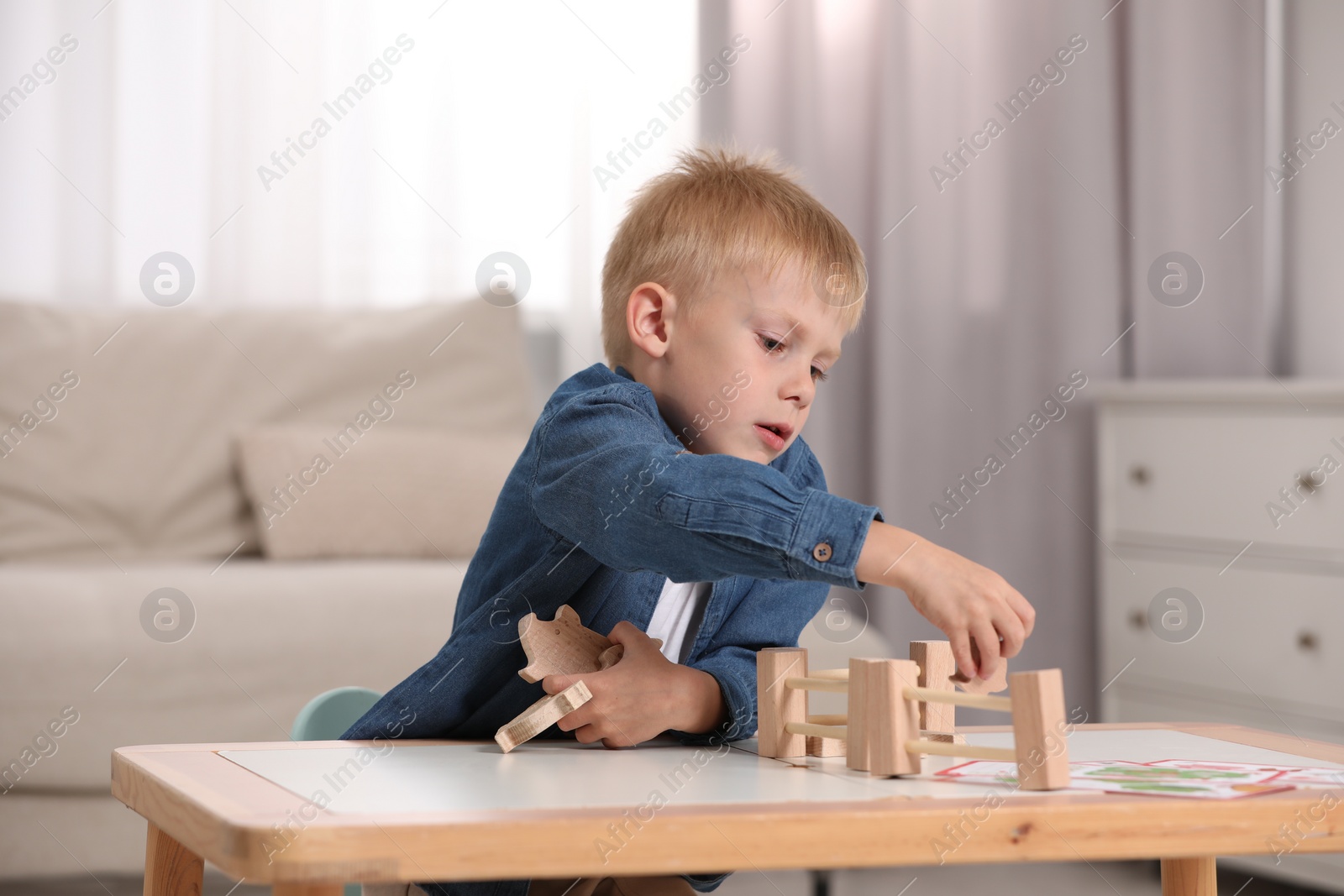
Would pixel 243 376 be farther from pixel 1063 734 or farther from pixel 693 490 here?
pixel 1063 734

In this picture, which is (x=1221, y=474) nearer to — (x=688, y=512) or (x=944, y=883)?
(x=944, y=883)

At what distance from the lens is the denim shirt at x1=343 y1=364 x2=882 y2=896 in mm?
645

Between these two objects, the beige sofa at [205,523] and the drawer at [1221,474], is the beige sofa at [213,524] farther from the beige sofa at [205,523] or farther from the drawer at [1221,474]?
the drawer at [1221,474]

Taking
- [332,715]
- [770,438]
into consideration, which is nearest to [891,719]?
[770,438]

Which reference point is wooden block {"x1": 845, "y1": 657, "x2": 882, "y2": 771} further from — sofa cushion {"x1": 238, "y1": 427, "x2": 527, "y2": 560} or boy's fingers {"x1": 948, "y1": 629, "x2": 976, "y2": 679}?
sofa cushion {"x1": 238, "y1": 427, "x2": 527, "y2": 560}

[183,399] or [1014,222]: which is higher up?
[1014,222]

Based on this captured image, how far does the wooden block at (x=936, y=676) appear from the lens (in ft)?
2.40

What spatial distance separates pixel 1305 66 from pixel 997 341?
85cm

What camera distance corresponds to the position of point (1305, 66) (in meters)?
2.53

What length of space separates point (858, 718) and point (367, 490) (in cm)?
150

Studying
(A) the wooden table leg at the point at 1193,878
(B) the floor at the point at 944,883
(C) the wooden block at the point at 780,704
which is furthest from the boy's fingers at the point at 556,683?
(B) the floor at the point at 944,883

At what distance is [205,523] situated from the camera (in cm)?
212

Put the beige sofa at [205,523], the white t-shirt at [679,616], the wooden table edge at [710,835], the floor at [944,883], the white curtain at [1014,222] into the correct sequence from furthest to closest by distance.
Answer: the white curtain at [1014,222] < the floor at [944,883] < the beige sofa at [205,523] < the white t-shirt at [679,616] < the wooden table edge at [710,835]

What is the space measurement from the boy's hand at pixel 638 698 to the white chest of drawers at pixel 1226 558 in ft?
4.73
